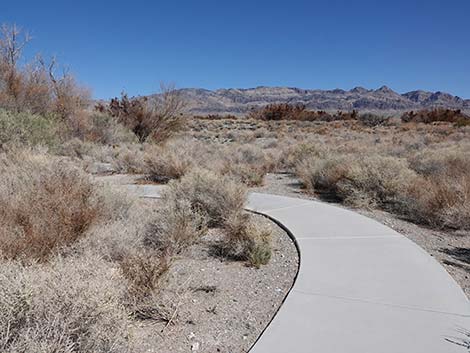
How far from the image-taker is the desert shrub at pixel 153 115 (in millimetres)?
22219

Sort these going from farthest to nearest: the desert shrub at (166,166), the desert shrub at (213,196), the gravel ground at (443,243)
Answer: the desert shrub at (166,166) → the desert shrub at (213,196) → the gravel ground at (443,243)

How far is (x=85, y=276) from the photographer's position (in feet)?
9.74

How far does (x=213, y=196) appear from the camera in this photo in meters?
6.84

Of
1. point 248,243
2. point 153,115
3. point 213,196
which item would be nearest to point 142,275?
point 248,243

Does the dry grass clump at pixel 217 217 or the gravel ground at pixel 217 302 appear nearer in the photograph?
the gravel ground at pixel 217 302

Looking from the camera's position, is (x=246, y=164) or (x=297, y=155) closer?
(x=246, y=164)

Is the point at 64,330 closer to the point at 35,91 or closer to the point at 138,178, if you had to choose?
the point at 138,178

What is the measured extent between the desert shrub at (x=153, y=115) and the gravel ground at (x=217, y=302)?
707 inches

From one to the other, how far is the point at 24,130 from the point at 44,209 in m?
9.55

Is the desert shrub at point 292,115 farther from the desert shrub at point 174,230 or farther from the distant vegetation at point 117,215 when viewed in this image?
the desert shrub at point 174,230

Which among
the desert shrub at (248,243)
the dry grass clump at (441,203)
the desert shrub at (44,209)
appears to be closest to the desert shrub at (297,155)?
the dry grass clump at (441,203)

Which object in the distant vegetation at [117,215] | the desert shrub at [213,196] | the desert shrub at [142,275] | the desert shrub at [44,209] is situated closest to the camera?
the distant vegetation at [117,215]

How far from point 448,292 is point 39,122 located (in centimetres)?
1399

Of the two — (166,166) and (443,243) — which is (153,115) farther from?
(443,243)
